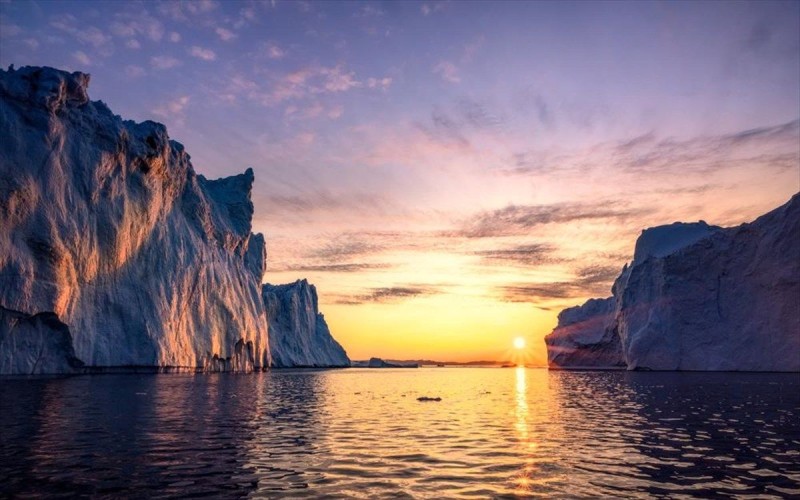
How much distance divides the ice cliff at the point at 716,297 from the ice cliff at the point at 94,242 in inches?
2463

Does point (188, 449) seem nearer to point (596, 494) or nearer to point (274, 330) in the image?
point (596, 494)

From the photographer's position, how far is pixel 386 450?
53.8 feet

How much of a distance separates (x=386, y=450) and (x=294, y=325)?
12663 centimetres

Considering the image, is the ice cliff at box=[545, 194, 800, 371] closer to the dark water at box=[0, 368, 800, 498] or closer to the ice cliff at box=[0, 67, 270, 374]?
the dark water at box=[0, 368, 800, 498]

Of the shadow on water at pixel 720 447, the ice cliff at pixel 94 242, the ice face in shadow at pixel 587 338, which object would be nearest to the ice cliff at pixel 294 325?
the ice cliff at pixel 94 242

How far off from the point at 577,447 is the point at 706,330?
74.9m

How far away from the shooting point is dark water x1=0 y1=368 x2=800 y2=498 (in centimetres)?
1159

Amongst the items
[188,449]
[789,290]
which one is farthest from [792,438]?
[789,290]

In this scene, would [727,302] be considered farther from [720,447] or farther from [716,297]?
[720,447]

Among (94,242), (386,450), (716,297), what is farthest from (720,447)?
(716,297)

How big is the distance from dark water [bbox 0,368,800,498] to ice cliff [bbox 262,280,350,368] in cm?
10350

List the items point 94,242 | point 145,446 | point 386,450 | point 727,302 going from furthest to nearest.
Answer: point 727,302, point 94,242, point 386,450, point 145,446

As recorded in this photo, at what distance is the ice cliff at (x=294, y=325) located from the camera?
433 feet

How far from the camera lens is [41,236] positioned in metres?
48.7
